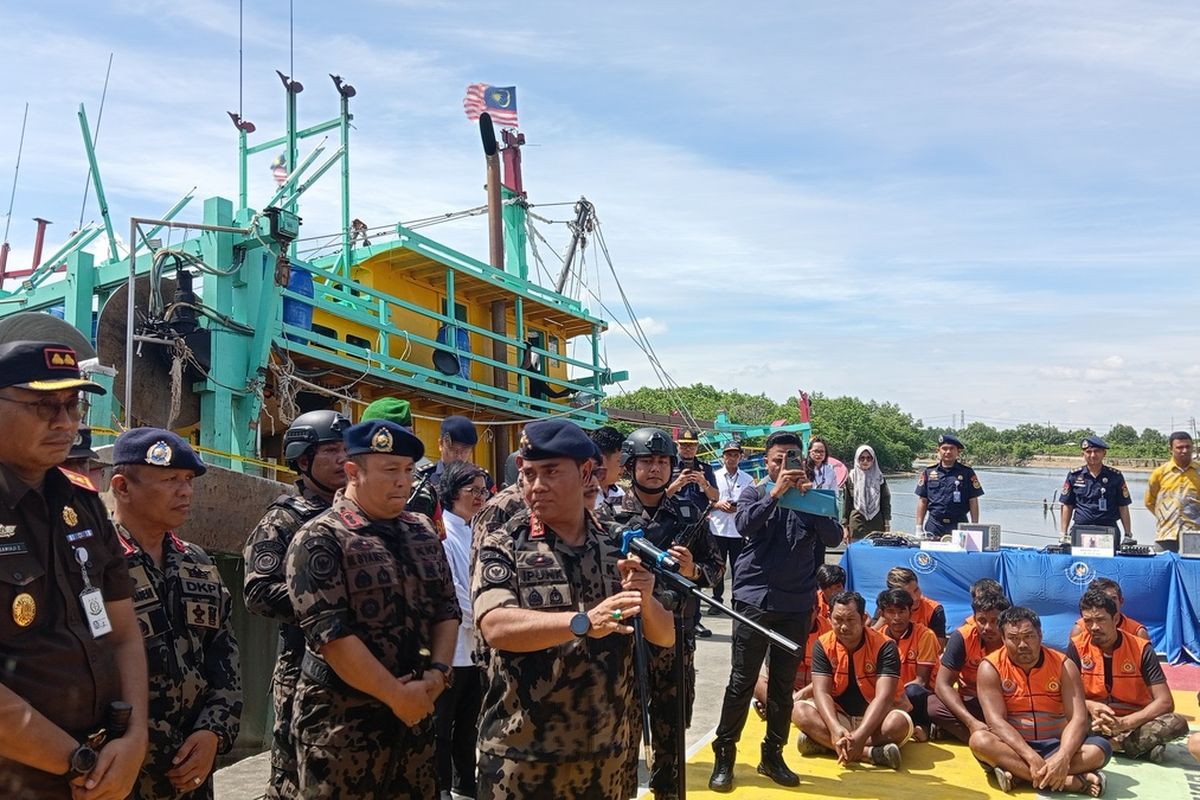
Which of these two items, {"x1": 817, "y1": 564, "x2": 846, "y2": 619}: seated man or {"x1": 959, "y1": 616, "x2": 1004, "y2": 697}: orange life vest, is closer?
{"x1": 959, "y1": 616, "x2": 1004, "y2": 697}: orange life vest

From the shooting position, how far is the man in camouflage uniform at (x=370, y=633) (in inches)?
113

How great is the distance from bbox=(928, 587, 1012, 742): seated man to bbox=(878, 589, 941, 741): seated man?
18 centimetres

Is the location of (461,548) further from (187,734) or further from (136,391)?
(136,391)

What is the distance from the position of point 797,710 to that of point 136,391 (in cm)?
615

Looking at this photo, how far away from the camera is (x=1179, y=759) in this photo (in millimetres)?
5824

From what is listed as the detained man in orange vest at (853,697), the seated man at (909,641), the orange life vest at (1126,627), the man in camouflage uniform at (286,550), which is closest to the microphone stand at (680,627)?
the man in camouflage uniform at (286,550)

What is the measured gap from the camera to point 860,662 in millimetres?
6051

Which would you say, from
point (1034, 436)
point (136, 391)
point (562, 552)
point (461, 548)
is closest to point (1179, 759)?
point (461, 548)

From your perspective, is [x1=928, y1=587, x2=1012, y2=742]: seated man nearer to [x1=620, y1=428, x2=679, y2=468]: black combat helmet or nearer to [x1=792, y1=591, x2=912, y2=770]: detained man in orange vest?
[x1=792, y1=591, x2=912, y2=770]: detained man in orange vest

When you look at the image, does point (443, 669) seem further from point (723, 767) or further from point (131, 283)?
point (131, 283)

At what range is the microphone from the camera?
2611 mm

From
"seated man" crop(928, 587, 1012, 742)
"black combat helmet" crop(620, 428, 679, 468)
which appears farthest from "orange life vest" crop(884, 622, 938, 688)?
"black combat helmet" crop(620, 428, 679, 468)

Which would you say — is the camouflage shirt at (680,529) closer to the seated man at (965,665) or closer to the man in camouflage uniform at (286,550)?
the man in camouflage uniform at (286,550)

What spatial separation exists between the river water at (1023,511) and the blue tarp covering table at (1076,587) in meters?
1.61
